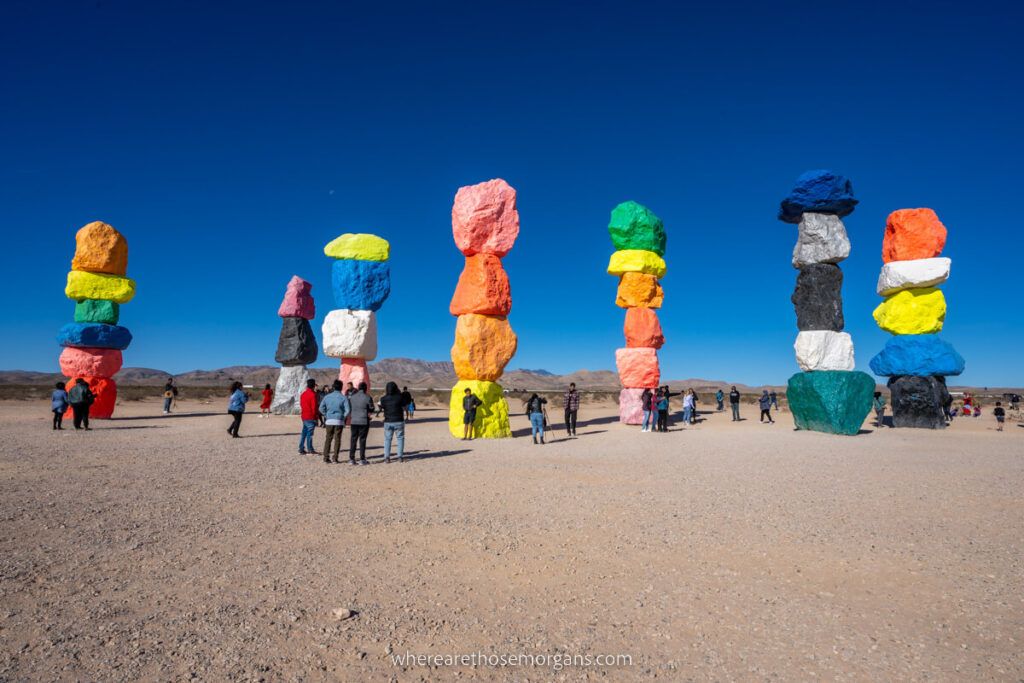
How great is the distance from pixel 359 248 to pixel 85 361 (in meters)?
10.0

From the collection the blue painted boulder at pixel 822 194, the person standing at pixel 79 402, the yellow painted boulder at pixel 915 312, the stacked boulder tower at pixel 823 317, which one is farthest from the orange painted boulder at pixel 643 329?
the person standing at pixel 79 402

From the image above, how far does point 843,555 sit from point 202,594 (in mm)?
5792

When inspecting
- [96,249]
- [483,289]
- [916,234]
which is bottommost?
[483,289]

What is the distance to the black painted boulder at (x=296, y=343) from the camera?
70.9 feet

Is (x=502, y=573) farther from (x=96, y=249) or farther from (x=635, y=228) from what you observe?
(x=96, y=249)

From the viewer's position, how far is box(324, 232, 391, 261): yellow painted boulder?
18.5 metres

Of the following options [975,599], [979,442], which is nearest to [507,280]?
[975,599]

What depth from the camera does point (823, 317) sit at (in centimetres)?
1716

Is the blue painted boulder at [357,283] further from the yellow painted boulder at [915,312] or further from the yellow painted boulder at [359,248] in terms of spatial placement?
the yellow painted boulder at [915,312]

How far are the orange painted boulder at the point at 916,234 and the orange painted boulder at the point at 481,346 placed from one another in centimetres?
1363

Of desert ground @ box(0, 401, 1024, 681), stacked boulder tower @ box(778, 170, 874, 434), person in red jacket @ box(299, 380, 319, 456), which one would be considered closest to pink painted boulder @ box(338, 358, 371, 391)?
person in red jacket @ box(299, 380, 319, 456)

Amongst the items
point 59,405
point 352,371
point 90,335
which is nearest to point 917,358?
point 352,371

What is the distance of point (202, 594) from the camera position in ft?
13.8

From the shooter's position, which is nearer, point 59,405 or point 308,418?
point 308,418
